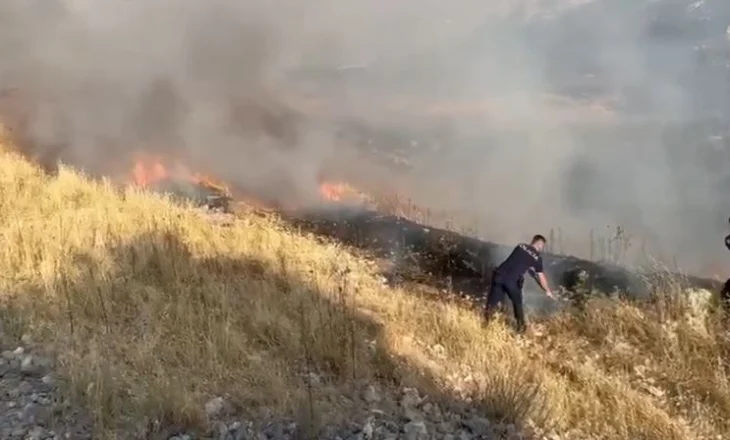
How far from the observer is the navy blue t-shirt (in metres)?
5.41

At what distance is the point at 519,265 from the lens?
5469mm

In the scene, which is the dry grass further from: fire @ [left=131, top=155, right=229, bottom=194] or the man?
fire @ [left=131, top=155, right=229, bottom=194]

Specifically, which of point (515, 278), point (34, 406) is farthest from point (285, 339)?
point (515, 278)

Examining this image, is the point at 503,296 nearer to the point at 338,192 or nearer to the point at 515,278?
the point at 515,278

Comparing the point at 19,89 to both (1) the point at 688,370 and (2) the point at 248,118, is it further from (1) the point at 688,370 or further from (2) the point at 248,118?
(1) the point at 688,370

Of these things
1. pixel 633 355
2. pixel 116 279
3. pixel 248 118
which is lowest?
pixel 633 355

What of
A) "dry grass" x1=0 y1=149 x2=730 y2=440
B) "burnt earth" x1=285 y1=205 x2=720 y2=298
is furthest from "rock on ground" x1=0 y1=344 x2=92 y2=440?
"burnt earth" x1=285 y1=205 x2=720 y2=298

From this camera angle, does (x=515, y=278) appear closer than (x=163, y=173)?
Yes

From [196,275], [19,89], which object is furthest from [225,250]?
[19,89]

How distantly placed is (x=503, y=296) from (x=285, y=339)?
8.50 ft

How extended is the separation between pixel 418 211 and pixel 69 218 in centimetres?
576

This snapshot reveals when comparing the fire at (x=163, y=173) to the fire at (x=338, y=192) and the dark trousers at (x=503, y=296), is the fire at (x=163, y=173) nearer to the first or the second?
the fire at (x=338, y=192)

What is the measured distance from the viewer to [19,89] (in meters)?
12.1

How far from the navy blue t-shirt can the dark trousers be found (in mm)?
38
